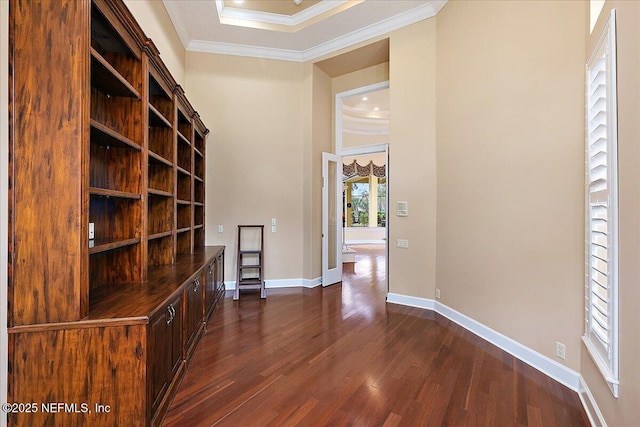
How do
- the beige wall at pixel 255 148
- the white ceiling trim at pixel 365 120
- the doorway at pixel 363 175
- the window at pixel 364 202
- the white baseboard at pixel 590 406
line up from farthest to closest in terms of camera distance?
the window at pixel 364 202 < the white ceiling trim at pixel 365 120 < the doorway at pixel 363 175 < the beige wall at pixel 255 148 < the white baseboard at pixel 590 406

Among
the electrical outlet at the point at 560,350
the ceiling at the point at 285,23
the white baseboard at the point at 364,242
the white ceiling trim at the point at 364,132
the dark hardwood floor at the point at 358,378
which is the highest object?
the ceiling at the point at 285,23

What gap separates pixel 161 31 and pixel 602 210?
15.4 ft

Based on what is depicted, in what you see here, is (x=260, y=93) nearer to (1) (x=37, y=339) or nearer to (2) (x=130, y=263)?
(2) (x=130, y=263)

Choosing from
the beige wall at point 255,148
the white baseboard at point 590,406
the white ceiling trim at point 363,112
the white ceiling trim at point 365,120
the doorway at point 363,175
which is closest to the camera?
the white baseboard at point 590,406

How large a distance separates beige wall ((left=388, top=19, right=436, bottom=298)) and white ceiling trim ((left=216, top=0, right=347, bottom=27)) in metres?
1.09

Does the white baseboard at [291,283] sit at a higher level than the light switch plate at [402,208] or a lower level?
lower

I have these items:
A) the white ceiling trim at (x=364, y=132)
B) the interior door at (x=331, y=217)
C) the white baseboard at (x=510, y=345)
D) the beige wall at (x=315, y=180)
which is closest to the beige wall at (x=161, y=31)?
the beige wall at (x=315, y=180)

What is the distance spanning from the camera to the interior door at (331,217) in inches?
204

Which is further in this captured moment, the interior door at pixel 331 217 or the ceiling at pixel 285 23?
the interior door at pixel 331 217

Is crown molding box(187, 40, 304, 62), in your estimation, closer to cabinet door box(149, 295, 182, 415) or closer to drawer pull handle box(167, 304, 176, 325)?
cabinet door box(149, 295, 182, 415)

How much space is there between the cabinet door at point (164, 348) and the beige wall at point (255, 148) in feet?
8.83

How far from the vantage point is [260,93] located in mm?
4922

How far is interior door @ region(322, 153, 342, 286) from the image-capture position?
517 centimetres

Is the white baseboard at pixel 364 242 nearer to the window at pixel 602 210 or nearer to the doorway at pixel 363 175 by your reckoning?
the doorway at pixel 363 175
